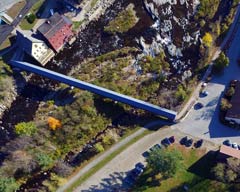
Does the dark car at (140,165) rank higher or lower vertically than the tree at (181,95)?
lower

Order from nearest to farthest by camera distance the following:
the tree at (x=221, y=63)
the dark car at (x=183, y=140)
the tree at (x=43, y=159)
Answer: the tree at (x=43, y=159)
the dark car at (x=183, y=140)
the tree at (x=221, y=63)

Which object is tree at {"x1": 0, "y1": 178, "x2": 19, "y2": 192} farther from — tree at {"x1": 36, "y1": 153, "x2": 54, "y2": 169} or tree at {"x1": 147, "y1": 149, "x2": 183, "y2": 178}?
tree at {"x1": 147, "y1": 149, "x2": 183, "y2": 178}

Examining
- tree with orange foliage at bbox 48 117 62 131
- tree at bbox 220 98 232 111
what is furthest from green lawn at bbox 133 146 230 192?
tree with orange foliage at bbox 48 117 62 131

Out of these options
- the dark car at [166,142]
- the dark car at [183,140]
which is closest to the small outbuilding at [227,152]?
the dark car at [183,140]

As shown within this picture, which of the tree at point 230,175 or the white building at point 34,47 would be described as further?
the white building at point 34,47

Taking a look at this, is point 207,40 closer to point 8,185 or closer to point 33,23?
point 33,23

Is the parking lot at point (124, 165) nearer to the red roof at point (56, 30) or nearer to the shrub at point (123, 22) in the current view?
the shrub at point (123, 22)

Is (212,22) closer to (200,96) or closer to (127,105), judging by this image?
(200,96)

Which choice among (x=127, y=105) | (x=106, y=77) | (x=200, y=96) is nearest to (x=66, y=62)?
(x=106, y=77)
